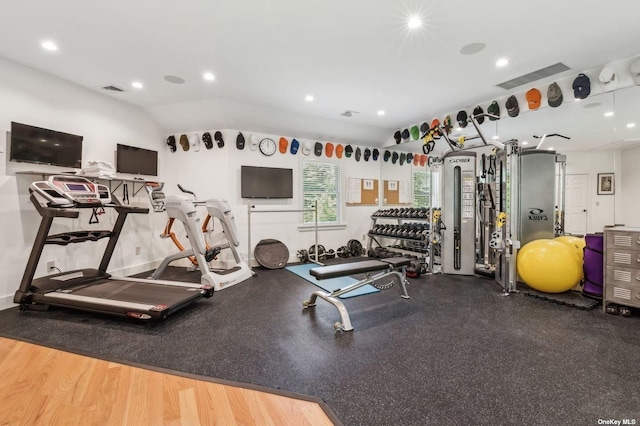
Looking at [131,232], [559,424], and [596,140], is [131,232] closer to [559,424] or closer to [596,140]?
[559,424]

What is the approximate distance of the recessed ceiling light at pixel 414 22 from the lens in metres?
2.72

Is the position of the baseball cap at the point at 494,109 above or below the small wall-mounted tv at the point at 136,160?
above

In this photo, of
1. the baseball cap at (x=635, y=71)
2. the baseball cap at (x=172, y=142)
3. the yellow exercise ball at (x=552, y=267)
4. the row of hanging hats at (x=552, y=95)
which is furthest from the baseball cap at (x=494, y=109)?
the baseball cap at (x=172, y=142)

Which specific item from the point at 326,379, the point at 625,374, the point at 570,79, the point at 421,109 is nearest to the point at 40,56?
the point at 326,379

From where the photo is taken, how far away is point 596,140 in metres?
3.99

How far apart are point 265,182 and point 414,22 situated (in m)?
3.79

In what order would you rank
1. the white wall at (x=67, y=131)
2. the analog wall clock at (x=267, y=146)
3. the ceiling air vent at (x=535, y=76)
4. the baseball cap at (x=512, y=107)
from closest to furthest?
the white wall at (x=67, y=131) < the ceiling air vent at (x=535, y=76) < the baseball cap at (x=512, y=107) < the analog wall clock at (x=267, y=146)

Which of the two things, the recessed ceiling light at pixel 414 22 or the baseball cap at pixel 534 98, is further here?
the baseball cap at pixel 534 98

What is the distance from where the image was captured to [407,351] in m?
2.34

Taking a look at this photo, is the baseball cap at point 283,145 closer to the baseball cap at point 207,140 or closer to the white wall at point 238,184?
the white wall at point 238,184

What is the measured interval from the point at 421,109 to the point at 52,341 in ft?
19.6

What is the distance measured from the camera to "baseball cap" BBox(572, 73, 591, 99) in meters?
3.69

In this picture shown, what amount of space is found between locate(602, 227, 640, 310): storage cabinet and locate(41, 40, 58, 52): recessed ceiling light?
639cm

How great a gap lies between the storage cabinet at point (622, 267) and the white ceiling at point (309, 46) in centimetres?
209
